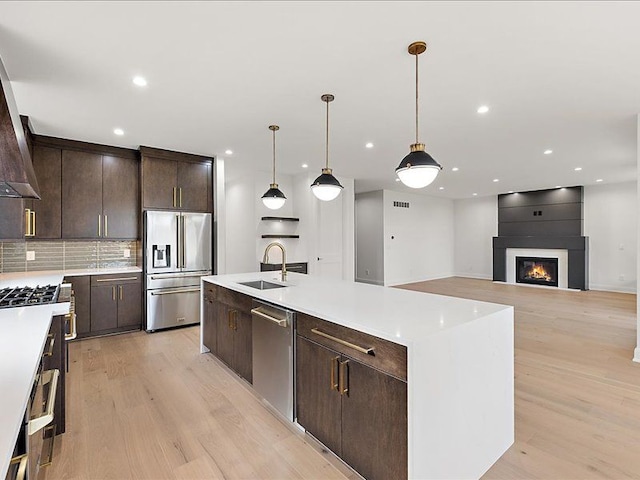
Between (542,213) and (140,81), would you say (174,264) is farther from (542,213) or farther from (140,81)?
(542,213)

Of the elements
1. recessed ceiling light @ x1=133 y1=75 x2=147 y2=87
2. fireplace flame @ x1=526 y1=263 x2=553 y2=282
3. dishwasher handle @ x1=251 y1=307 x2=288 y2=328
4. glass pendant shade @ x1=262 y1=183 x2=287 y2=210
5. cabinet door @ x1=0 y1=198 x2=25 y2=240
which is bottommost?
fireplace flame @ x1=526 y1=263 x2=553 y2=282

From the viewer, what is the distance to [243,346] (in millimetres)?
2936

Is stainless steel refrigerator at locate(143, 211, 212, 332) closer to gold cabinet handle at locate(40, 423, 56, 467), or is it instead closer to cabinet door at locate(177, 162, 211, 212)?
cabinet door at locate(177, 162, 211, 212)

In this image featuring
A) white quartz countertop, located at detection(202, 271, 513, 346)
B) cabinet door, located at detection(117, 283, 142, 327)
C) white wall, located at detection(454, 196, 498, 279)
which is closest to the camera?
white quartz countertop, located at detection(202, 271, 513, 346)

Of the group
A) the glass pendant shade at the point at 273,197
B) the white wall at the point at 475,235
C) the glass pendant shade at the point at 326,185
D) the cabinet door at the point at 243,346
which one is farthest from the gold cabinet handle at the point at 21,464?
the white wall at the point at 475,235

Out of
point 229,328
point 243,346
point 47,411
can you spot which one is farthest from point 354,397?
point 229,328

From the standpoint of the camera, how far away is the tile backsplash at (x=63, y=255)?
4.20 meters

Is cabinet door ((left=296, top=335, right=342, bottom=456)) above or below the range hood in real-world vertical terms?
below

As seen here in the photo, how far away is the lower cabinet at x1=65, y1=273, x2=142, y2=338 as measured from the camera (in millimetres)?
4250

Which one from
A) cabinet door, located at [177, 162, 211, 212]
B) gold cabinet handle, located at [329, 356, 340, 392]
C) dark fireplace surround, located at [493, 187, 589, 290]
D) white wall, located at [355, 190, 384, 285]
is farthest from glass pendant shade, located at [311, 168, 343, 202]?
dark fireplace surround, located at [493, 187, 589, 290]

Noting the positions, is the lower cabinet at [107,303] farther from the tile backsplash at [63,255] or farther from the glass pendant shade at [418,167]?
the glass pendant shade at [418,167]

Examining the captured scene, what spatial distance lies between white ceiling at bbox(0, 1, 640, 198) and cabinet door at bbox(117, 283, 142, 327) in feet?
6.39

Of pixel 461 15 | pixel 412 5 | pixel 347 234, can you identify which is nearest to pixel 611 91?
pixel 461 15

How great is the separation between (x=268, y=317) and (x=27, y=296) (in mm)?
1736
